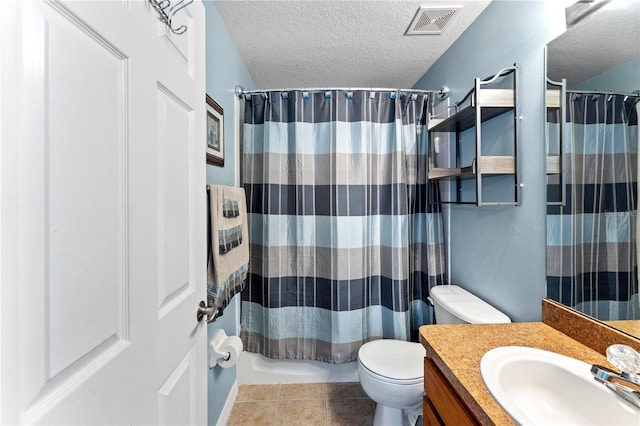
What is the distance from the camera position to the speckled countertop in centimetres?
64

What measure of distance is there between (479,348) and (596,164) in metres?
0.73

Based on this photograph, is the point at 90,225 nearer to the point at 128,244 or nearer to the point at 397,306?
the point at 128,244

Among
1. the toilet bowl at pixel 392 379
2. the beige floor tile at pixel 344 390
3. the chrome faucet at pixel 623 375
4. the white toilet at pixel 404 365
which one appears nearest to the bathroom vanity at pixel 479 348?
the chrome faucet at pixel 623 375

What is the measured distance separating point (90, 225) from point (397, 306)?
173 centimetres

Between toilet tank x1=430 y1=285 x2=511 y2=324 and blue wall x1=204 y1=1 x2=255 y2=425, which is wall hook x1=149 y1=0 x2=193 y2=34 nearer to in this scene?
blue wall x1=204 y1=1 x2=255 y2=425

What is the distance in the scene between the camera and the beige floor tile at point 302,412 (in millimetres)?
1602

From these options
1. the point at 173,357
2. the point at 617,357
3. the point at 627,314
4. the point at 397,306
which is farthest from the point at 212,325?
the point at 627,314

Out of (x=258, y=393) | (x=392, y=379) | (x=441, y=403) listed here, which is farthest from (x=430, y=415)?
(x=258, y=393)

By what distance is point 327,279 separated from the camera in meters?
1.81

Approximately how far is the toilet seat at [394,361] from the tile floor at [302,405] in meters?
0.48

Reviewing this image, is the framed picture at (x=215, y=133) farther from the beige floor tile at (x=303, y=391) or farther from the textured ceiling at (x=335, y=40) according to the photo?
the beige floor tile at (x=303, y=391)

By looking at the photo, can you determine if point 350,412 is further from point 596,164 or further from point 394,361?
point 596,164

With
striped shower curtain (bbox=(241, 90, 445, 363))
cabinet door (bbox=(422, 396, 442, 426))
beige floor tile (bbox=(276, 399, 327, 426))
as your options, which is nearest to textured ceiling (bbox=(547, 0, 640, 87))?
striped shower curtain (bbox=(241, 90, 445, 363))

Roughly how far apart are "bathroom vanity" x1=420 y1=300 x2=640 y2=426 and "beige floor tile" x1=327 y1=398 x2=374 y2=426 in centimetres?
87
